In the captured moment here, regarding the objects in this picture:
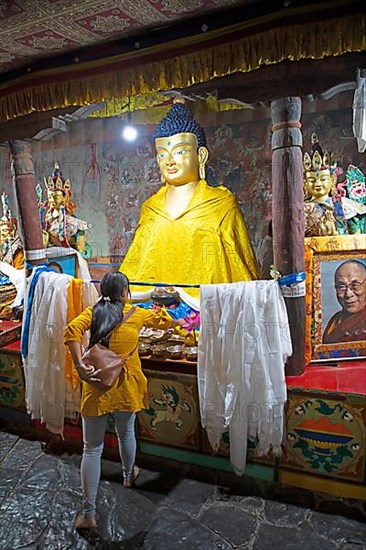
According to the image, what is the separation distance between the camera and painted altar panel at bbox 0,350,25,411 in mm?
3578

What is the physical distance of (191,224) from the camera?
12.0ft

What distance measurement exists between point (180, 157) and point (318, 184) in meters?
1.10

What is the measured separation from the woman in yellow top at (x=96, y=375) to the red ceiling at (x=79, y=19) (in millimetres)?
1461

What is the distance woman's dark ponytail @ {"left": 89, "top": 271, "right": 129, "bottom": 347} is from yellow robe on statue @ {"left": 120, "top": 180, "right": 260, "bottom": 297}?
42.4 inches

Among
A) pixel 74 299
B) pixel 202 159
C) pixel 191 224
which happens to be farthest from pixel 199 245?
pixel 74 299

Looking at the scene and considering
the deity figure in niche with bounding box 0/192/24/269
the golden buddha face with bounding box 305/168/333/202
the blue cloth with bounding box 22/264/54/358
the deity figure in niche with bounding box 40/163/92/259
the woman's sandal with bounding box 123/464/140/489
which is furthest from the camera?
the deity figure in niche with bounding box 0/192/24/269

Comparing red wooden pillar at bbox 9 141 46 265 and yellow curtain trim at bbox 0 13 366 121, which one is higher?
yellow curtain trim at bbox 0 13 366 121

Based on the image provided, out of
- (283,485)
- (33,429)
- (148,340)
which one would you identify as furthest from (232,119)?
(33,429)

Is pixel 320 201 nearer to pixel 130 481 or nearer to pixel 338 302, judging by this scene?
pixel 338 302

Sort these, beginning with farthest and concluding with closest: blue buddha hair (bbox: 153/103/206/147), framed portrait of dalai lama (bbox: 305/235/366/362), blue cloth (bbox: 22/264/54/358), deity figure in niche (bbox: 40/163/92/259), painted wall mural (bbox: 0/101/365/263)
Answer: deity figure in niche (bbox: 40/163/92/259)
blue buddha hair (bbox: 153/103/206/147)
painted wall mural (bbox: 0/101/365/263)
blue cloth (bbox: 22/264/54/358)
framed portrait of dalai lama (bbox: 305/235/366/362)

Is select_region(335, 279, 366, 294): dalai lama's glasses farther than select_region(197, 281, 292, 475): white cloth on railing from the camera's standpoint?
Yes

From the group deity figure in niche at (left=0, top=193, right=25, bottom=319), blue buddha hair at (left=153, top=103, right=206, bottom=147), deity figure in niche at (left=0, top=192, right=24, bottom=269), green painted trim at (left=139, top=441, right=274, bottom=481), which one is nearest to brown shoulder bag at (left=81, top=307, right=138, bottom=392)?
green painted trim at (left=139, top=441, right=274, bottom=481)

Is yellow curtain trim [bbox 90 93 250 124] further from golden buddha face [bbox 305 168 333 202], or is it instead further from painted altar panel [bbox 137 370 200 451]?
painted altar panel [bbox 137 370 200 451]


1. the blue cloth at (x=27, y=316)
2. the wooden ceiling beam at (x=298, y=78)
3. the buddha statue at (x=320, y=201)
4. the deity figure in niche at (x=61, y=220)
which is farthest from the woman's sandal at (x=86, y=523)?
the wooden ceiling beam at (x=298, y=78)
